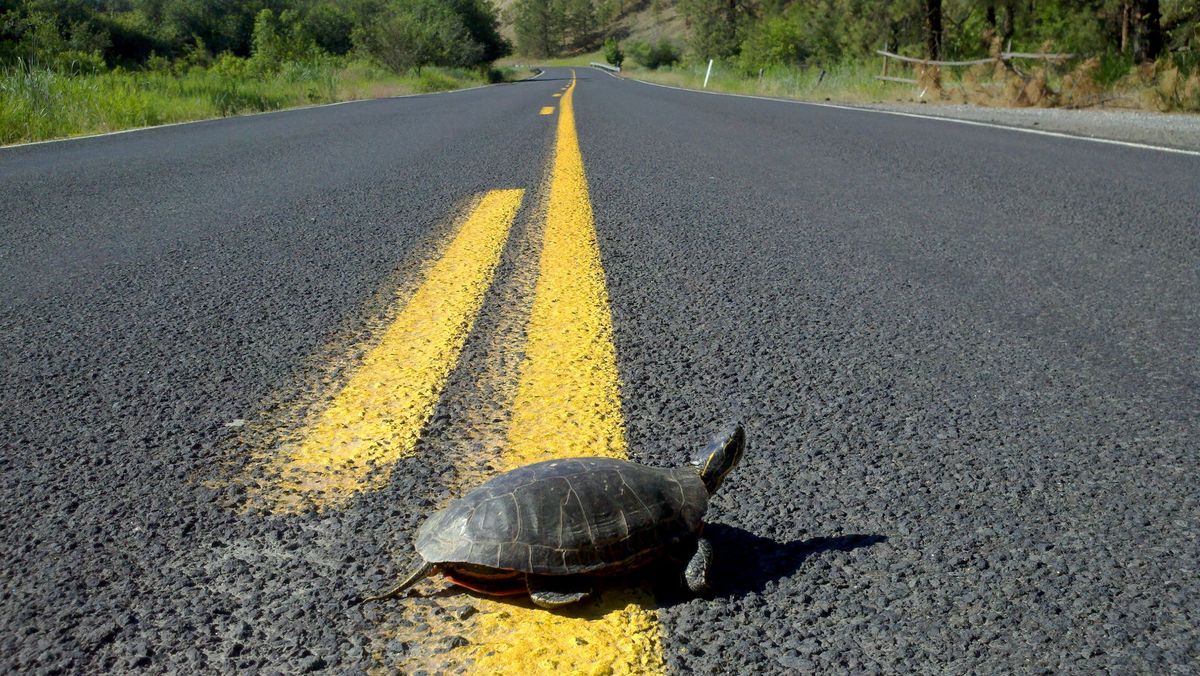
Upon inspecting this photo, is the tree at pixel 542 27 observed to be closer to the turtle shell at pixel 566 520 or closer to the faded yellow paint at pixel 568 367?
the faded yellow paint at pixel 568 367

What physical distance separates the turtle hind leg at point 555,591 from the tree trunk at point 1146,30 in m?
18.0

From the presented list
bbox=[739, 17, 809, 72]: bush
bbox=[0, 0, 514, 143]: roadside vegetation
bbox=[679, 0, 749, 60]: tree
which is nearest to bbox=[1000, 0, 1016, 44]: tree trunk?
bbox=[739, 17, 809, 72]: bush

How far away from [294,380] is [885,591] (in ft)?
4.85

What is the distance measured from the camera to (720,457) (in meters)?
1.57

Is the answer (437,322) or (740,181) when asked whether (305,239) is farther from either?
(740,181)

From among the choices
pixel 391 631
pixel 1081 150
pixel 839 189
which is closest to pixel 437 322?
pixel 391 631

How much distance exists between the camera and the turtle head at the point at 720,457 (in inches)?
61.5

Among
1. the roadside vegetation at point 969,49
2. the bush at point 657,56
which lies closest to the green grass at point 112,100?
the roadside vegetation at point 969,49

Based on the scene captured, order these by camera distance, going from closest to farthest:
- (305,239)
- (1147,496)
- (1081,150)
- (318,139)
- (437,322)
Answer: (1147,496) → (437,322) → (305,239) → (1081,150) → (318,139)

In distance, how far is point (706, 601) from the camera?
133cm

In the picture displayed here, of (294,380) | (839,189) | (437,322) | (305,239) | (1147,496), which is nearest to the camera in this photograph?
(1147,496)

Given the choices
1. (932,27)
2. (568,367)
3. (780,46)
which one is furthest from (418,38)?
(568,367)

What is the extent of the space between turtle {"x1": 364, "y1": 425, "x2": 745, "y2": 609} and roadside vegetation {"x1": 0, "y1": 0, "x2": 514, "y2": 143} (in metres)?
10.5

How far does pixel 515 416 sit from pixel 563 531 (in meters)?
0.54
